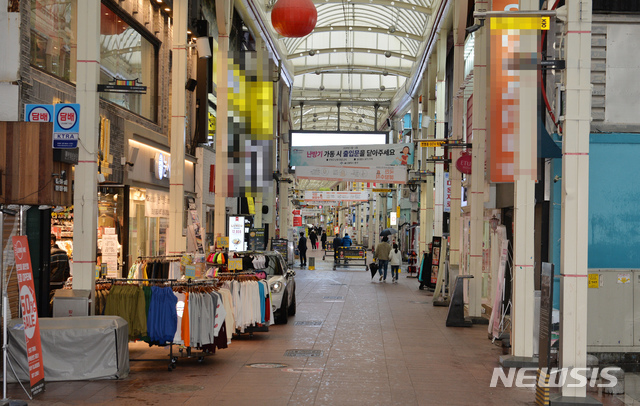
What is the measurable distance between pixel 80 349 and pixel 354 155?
21.8 m

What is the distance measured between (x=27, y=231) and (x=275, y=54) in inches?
874

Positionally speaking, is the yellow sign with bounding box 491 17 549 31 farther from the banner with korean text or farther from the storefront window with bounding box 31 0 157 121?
the banner with korean text

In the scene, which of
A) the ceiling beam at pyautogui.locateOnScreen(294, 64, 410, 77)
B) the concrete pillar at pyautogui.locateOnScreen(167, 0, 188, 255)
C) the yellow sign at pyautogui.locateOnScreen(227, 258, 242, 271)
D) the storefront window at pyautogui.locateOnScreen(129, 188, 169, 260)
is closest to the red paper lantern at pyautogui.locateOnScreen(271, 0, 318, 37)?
the concrete pillar at pyautogui.locateOnScreen(167, 0, 188, 255)

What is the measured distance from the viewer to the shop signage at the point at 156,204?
20078 mm

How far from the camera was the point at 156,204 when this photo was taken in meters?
20.9

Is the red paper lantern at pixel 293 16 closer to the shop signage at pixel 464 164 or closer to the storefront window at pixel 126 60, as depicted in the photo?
the storefront window at pixel 126 60

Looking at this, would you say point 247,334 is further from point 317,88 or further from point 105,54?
point 317,88

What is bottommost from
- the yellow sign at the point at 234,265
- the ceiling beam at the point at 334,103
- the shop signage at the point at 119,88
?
the yellow sign at the point at 234,265

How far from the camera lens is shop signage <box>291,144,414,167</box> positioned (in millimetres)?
30234

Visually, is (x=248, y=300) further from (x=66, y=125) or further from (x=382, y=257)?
(x=382, y=257)

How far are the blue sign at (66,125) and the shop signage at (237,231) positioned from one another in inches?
750

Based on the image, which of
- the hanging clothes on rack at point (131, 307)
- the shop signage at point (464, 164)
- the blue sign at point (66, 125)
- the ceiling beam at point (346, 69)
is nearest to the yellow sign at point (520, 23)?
the blue sign at point (66, 125)

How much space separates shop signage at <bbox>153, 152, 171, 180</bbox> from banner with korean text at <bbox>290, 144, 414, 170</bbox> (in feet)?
31.2

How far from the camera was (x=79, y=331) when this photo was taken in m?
9.27
